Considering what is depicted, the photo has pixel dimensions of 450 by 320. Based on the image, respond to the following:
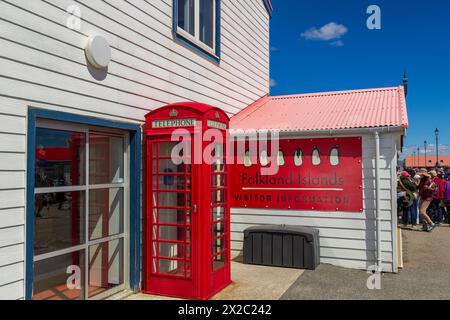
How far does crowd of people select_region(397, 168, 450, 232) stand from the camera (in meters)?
11.9

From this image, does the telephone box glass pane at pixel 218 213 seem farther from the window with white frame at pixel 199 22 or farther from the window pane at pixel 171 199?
the window with white frame at pixel 199 22

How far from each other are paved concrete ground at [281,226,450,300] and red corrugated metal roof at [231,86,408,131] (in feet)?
8.34

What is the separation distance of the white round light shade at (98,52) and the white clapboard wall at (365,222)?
4436 mm

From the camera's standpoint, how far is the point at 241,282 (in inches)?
252

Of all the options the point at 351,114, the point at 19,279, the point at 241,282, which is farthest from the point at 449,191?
the point at 19,279

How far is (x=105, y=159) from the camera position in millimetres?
5453

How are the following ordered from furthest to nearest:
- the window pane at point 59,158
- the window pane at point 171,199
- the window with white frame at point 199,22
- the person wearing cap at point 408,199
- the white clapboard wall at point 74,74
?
the person wearing cap at point 408,199 → the window with white frame at point 199,22 → the window pane at point 171,199 → the window pane at point 59,158 → the white clapboard wall at point 74,74

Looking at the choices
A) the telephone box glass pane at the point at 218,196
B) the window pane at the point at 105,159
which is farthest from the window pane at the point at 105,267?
the telephone box glass pane at the point at 218,196

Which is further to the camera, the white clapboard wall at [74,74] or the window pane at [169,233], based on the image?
the window pane at [169,233]

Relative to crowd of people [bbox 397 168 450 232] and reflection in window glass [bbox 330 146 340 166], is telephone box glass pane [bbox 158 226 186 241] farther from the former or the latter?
crowd of people [bbox 397 168 450 232]

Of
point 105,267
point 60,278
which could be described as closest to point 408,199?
point 105,267

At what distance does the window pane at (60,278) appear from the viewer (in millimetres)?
4477

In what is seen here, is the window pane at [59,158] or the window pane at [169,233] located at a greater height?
the window pane at [59,158]

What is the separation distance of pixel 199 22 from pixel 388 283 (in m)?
5.66
